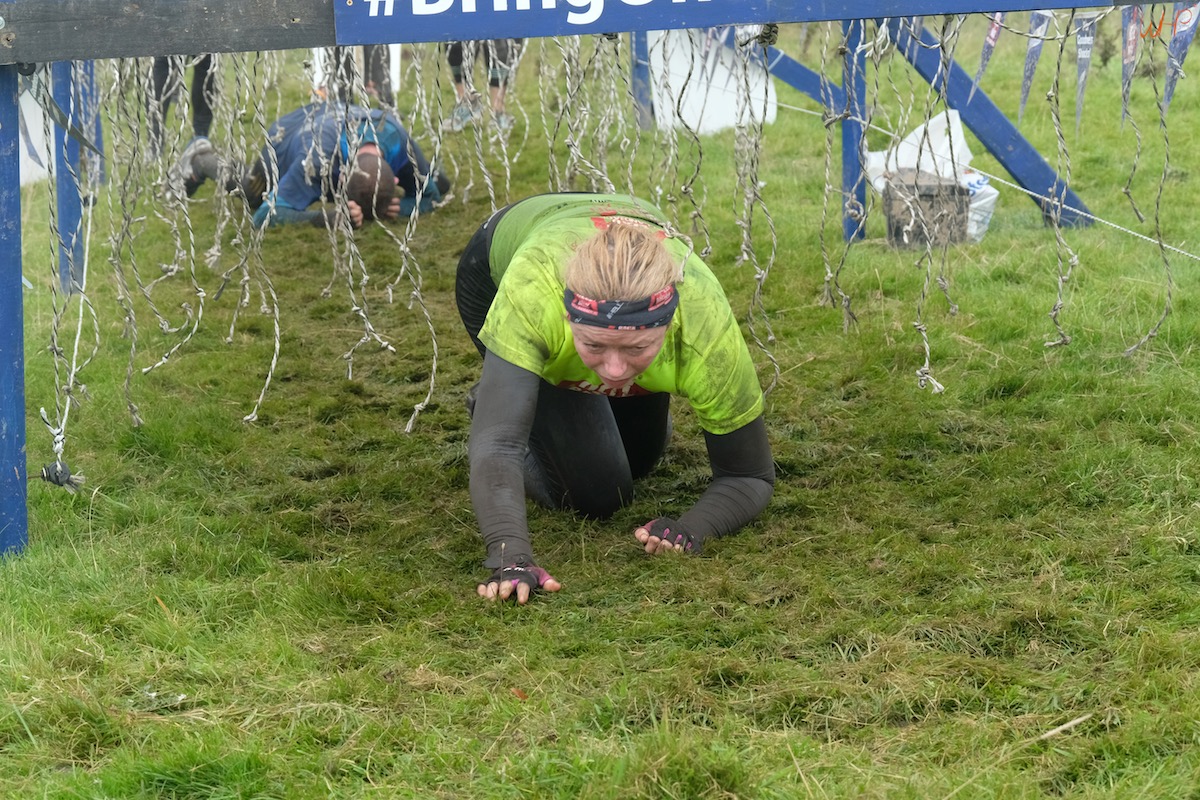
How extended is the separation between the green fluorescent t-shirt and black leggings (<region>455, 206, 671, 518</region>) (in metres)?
0.29

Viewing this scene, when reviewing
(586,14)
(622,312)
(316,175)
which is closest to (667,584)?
(622,312)

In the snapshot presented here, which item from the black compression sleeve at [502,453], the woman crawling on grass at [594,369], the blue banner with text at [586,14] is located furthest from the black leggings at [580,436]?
the blue banner with text at [586,14]

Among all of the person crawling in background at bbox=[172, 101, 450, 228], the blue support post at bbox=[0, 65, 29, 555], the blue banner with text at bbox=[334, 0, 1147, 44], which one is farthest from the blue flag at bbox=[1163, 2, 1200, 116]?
the person crawling in background at bbox=[172, 101, 450, 228]

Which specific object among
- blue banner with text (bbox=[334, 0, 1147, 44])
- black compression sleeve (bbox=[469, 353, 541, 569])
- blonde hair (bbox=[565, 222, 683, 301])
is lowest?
black compression sleeve (bbox=[469, 353, 541, 569])

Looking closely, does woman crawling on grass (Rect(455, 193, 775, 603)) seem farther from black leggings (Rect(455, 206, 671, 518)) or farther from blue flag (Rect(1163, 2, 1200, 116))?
blue flag (Rect(1163, 2, 1200, 116))

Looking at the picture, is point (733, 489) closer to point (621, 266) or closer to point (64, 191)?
point (621, 266)

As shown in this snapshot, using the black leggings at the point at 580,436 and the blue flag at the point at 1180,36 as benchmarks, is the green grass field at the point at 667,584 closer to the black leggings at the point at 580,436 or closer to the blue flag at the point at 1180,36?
the black leggings at the point at 580,436

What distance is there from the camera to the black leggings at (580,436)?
148 inches

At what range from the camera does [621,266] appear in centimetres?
298

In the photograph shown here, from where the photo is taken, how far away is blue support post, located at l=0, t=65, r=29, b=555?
3.27 meters

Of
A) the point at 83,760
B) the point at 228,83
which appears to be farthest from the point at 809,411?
the point at 228,83

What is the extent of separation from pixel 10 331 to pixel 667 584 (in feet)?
6.07

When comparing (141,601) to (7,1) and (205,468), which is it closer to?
(205,468)

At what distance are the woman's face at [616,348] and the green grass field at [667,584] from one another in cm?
63
